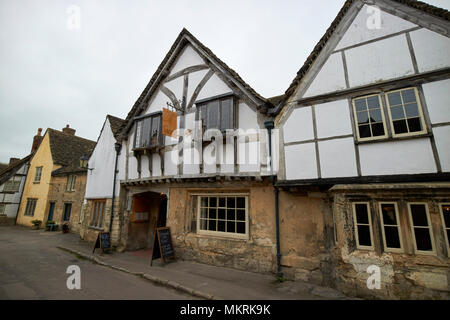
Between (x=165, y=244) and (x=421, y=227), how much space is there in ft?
23.9

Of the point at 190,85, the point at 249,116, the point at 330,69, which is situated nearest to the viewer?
the point at 330,69

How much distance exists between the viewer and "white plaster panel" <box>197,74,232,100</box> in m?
7.65

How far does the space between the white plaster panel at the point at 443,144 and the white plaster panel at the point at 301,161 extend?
7.85 feet

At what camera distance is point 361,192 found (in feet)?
16.4

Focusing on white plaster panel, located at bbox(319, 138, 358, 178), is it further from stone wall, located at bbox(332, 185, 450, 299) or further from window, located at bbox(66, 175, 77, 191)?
window, located at bbox(66, 175, 77, 191)

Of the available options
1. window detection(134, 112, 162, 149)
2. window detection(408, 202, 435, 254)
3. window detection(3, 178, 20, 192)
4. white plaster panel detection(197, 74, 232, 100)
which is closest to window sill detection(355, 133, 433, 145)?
window detection(408, 202, 435, 254)

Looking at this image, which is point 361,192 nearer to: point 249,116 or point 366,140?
point 366,140

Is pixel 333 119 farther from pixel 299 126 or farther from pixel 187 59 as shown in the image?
pixel 187 59

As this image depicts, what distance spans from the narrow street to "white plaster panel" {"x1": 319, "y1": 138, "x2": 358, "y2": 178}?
182 inches

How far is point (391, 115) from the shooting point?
4.93 meters
